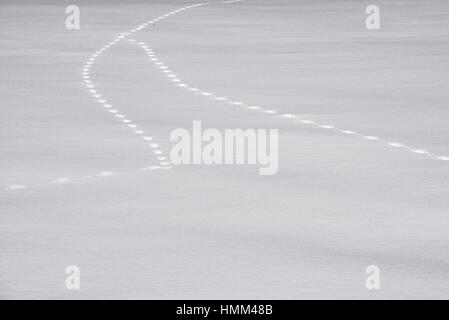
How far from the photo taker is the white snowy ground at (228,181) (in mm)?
10055

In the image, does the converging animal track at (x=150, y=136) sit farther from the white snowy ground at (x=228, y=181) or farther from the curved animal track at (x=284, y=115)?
the white snowy ground at (x=228, y=181)

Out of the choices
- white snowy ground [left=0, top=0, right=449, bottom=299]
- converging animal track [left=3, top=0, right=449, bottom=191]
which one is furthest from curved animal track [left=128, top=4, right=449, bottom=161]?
white snowy ground [left=0, top=0, right=449, bottom=299]

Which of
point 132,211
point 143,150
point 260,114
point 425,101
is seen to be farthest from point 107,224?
point 425,101

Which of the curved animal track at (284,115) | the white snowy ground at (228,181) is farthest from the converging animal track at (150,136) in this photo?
the white snowy ground at (228,181)

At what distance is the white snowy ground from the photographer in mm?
10055

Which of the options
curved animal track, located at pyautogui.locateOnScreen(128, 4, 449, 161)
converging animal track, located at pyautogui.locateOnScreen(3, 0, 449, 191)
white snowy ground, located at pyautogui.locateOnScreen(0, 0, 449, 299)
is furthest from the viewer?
curved animal track, located at pyautogui.locateOnScreen(128, 4, 449, 161)

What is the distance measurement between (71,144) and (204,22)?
813 inches

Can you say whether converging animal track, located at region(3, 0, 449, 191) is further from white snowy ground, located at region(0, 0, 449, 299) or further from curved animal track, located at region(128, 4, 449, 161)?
white snowy ground, located at region(0, 0, 449, 299)

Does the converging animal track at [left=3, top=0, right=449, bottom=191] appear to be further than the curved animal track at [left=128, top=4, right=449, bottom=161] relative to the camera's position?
No

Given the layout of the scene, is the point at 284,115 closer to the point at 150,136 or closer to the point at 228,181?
the point at 150,136

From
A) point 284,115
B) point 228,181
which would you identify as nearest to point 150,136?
point 284,115

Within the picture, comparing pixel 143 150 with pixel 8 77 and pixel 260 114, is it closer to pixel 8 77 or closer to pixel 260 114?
pixel 260 114

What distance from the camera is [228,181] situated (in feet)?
46.1

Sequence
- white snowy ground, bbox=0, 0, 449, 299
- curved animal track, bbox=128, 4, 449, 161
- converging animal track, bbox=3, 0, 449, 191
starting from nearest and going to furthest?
white snowy ground, bbox=0, 0, 449, 299 < converging animal track, bbox=3, 0, 449, 191 < curved animal track, bbox=128, 4, 449, 161
